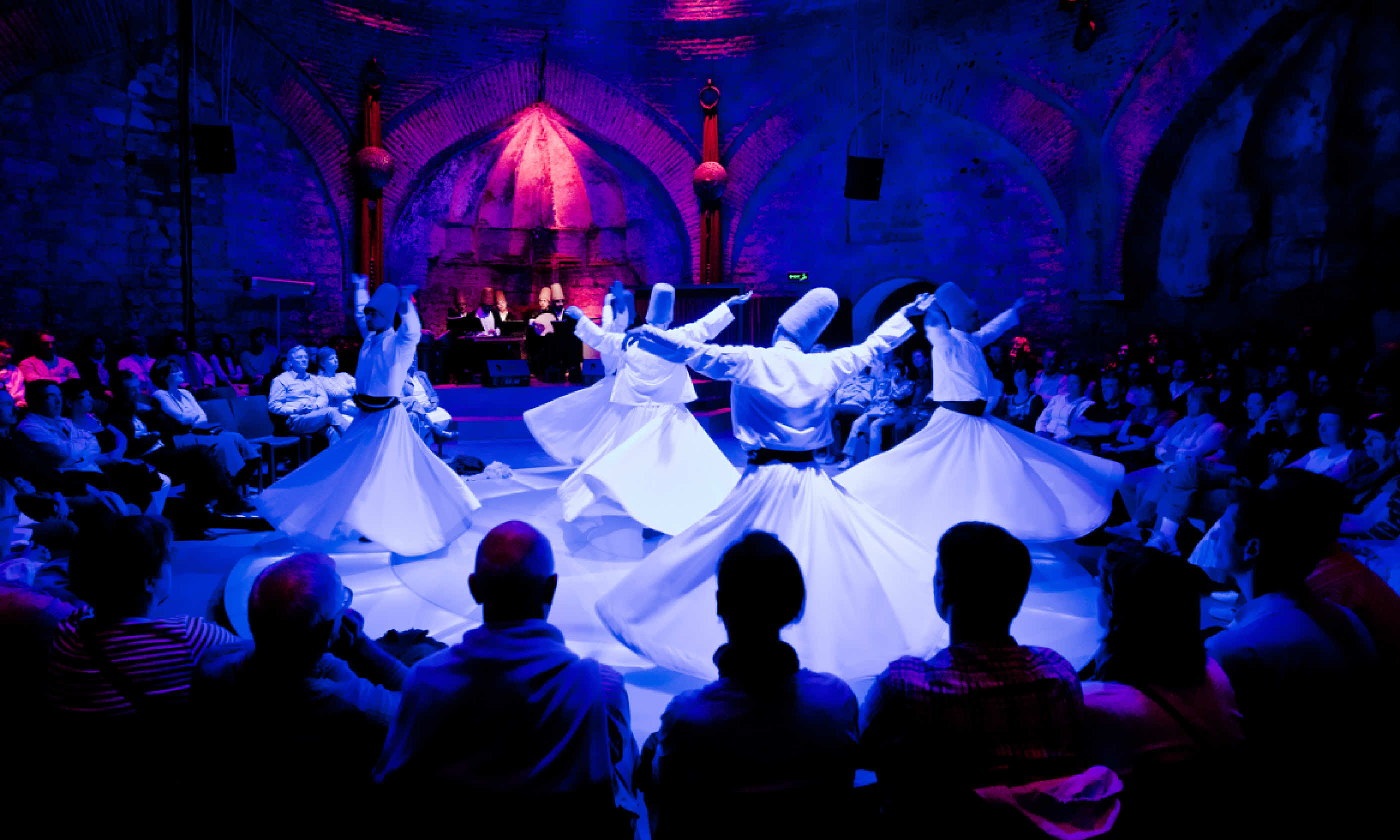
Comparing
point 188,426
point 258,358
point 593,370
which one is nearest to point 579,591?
point 188,426

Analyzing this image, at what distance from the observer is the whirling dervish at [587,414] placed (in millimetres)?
8195

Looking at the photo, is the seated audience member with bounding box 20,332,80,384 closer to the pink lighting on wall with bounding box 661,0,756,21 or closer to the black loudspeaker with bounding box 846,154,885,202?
the black loudspeaker with bounding box 846,154,885,202

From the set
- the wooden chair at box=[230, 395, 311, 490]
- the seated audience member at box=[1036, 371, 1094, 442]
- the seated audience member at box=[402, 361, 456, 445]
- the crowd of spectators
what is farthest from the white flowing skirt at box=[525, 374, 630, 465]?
the crowd of spectators

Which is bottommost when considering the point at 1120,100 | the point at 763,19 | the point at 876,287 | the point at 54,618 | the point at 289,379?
the point at 54,618

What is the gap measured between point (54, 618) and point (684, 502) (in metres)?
3.72

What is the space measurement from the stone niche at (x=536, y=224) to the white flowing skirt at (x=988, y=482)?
1111 cm

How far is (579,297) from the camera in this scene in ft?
61.9

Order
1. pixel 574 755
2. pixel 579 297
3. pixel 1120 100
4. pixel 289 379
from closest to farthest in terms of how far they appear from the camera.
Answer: pixel 574 755 → pixel 289 379 → pixel 1120 100 → pixel 579 297

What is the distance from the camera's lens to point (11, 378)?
29.7 feet

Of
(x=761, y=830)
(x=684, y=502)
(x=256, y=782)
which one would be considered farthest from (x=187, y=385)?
(x=761, y=830)

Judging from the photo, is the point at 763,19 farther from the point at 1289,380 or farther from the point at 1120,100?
the point at 1289,380

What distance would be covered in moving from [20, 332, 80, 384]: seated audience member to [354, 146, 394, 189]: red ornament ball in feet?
18.0

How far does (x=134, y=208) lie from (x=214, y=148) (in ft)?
8.03

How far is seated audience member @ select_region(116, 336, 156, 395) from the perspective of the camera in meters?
10.4
